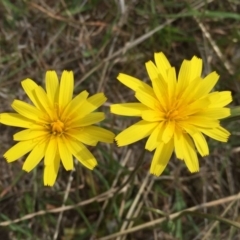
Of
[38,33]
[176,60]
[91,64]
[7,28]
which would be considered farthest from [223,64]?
[7,28]

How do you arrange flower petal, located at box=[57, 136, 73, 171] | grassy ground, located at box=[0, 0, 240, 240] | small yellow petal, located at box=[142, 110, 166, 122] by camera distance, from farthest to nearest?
1. grassy ground, located at box=[0, 0, 240, 240]
2. flower petal, located at box=[57, 136, 73, 171]
3. small yellow petal, located at box=[142, 110, 166, 122]

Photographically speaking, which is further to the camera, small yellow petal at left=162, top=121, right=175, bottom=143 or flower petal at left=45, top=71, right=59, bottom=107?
flower petal at left=45, top=71, right=59, bottom=107

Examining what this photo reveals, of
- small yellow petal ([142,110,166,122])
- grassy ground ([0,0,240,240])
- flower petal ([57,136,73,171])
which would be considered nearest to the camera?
small yellow petal ([142,110,166,122])

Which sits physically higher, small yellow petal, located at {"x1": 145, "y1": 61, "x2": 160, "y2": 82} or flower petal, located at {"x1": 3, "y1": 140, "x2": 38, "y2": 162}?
small yellow petal, located at {"x1": 145, "y1": 61, "x2": 160, "y2": 82}

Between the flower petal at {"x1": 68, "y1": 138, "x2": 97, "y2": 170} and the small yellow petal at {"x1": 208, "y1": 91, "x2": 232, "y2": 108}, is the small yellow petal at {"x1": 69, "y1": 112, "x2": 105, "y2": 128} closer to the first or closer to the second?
the flower petal at {"x1": 68, "y1": 138, "x2": 97, "y2": 170}

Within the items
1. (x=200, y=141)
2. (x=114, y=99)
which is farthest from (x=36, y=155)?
(x=114, y=99)

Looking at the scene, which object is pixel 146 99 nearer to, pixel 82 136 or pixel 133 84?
pixel 133 84

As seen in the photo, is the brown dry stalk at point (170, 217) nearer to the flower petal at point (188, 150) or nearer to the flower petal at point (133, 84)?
the flower petal at point (188, 150)

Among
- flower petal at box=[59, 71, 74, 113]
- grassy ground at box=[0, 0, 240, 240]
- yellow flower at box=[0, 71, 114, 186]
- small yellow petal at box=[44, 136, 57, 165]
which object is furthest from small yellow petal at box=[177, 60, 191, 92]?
grassy ground at box=[0, 0, 240, 240]

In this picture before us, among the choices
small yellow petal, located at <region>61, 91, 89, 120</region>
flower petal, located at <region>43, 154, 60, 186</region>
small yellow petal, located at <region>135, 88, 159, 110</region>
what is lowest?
flower petal, located at <region>43, 154, 60, 186</region>
